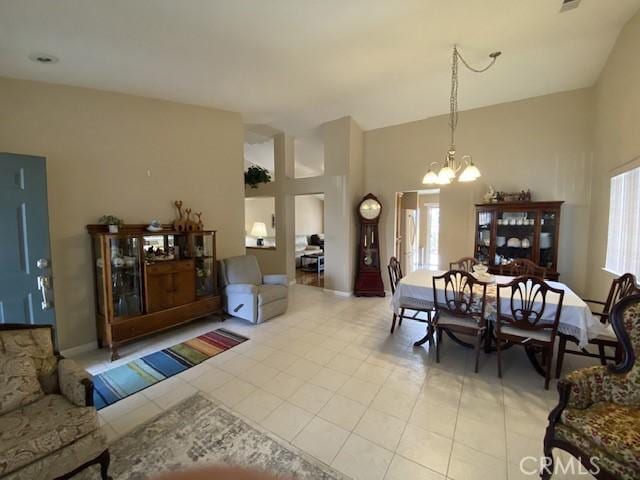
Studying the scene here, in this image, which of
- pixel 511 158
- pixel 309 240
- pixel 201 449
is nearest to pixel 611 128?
pixel 511 158

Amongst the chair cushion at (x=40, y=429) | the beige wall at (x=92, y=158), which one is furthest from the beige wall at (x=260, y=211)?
the chair cushion at (x=40, y=429)

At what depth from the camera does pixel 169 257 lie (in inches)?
138

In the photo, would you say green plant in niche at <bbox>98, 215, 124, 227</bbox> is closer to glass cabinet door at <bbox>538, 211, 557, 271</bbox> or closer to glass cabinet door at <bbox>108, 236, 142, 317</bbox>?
glass cabinet door at <bbox>108, 236, 142, 317</bbox>

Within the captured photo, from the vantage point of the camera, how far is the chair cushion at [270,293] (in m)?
3.80

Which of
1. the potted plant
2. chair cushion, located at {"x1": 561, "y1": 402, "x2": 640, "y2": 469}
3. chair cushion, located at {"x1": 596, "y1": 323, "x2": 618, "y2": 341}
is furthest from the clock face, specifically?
chair cushion, located at {"x1": 561, "y1": 402, "x2": 640, "y2": 469}

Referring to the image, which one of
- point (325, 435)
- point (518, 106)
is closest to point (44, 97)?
point (325, 435)

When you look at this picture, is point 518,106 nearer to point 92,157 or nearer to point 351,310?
point 351,310

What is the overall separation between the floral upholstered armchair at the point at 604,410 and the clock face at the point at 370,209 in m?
3.71

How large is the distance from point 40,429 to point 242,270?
283cm

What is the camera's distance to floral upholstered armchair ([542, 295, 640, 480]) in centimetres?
129

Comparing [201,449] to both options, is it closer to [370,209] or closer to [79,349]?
[79,349]

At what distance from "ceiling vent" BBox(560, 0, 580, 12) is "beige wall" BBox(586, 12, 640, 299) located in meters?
0.80

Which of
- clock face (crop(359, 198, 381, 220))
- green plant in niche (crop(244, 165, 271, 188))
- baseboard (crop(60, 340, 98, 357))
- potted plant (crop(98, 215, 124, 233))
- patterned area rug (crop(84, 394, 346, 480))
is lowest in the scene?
patterned area rug (crop(84, 394, 346, 480))

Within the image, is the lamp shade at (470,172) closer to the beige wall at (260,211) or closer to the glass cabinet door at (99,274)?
the glass cabinet door at (99,274)
